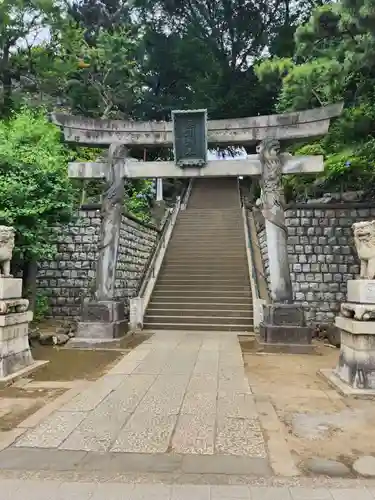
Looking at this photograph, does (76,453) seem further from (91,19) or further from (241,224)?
(91,19)

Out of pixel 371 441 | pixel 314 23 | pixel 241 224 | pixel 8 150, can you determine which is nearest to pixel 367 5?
pixel 314 23

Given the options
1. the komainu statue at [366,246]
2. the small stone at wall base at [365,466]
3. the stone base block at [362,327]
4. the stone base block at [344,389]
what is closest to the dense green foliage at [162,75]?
the komainu statue at [366,246]

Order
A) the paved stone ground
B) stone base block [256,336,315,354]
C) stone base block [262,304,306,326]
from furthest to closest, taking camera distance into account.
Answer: stone base block [262,304,306,326] < stone base block [256,336,315,354] < the paved stone ground

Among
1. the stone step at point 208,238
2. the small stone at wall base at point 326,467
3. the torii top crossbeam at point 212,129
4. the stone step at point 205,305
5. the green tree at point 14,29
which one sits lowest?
the small stone at wall base at point 326,467

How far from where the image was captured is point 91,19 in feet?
79.5

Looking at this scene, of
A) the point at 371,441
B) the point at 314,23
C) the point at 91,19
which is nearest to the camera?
the point at 371,441

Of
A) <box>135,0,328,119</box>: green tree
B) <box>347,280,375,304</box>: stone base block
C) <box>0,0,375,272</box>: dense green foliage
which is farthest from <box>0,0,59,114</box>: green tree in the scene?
<box>347,280,375,304</box>: stone base block

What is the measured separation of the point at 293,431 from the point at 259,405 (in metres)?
0.83

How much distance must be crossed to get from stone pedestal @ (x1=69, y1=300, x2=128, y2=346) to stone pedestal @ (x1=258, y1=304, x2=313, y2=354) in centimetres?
311

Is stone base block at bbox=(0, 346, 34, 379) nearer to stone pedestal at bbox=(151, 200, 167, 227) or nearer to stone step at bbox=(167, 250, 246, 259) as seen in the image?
stone step at bbox=(167, 250, 246, 259)

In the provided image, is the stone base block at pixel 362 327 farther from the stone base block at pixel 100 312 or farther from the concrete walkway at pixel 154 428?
the stone base block at pixel 100 312

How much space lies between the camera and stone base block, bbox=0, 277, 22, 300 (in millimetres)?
5934

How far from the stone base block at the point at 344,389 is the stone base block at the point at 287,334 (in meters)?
2.54

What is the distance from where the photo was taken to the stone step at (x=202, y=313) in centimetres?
1148
